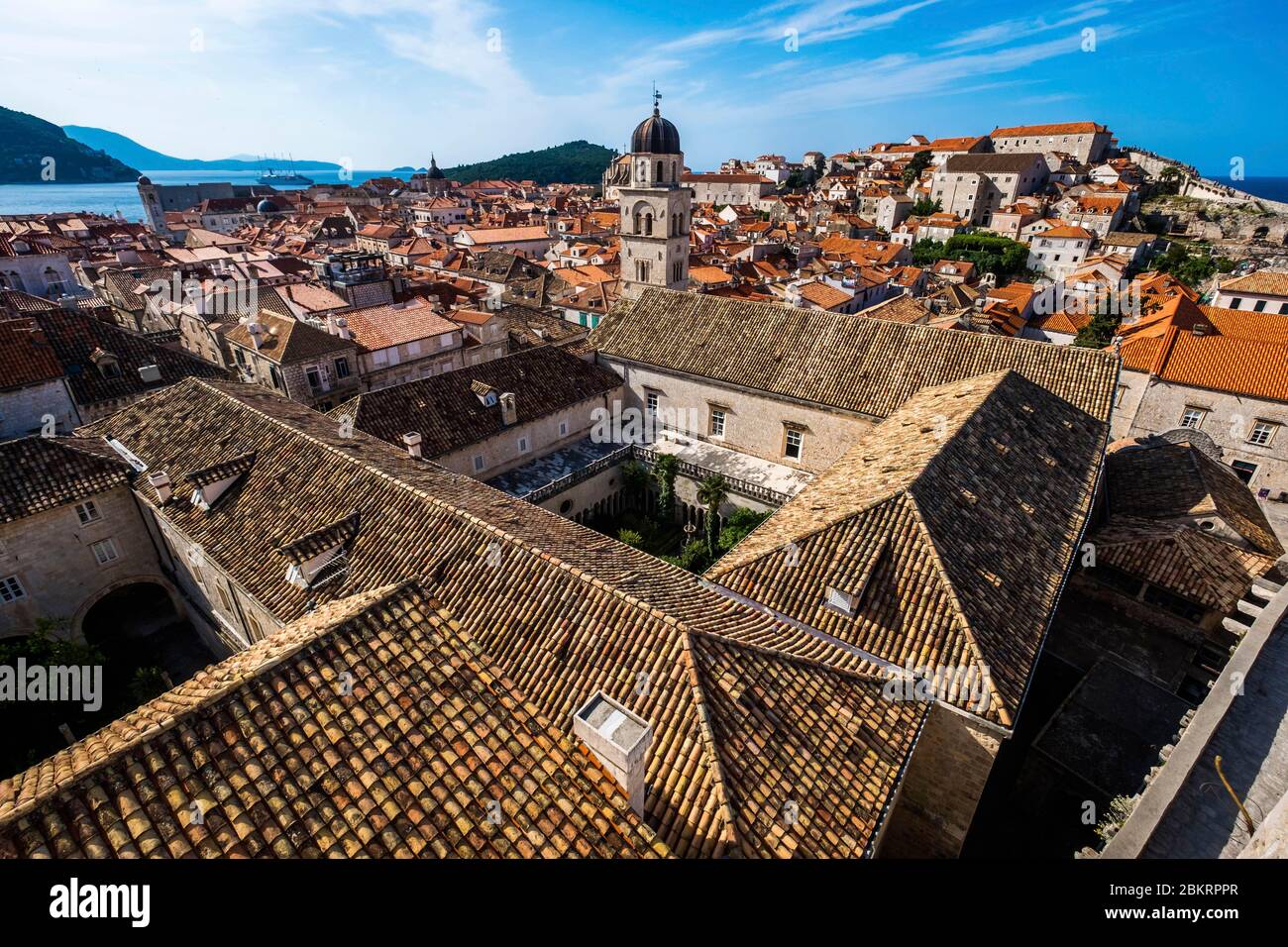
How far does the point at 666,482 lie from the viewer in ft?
92.4

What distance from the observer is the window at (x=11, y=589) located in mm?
18062

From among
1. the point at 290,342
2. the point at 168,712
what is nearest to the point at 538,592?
the point at 168,712

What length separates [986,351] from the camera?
2523 cm

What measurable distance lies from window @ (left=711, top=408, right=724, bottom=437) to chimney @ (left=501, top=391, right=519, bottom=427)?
A: 9952mm

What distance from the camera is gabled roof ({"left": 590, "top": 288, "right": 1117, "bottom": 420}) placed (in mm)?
24250

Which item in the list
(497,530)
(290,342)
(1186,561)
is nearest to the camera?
(497,530)

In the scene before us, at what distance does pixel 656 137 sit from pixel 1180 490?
114 ft

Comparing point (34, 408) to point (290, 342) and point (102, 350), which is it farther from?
point (290, 342)

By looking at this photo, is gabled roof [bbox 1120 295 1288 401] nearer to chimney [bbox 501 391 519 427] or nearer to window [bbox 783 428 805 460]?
window [bbox 783 428 805 460]

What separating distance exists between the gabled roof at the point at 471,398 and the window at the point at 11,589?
10.8 metres

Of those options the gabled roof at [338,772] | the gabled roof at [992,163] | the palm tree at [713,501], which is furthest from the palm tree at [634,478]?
the gabled roof at [992,163]
